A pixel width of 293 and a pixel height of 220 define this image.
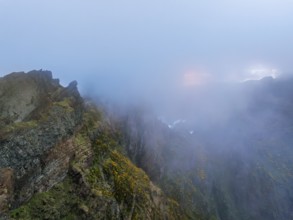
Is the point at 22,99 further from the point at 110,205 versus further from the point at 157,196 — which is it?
the point at 157,196

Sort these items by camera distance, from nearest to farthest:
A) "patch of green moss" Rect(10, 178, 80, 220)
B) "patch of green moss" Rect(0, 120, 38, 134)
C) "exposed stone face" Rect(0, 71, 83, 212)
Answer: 1. "patch of green moss" Rect(10, 178, 80, 220)
2. "exposed stone face" Rect(0, 71, 83, 212)
3. "patch of green moss" Rect(0, 120, 38, 134)

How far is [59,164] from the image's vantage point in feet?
329

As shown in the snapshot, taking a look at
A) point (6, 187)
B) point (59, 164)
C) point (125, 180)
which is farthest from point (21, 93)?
point (125, 180)

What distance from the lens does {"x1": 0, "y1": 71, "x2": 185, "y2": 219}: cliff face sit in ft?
282

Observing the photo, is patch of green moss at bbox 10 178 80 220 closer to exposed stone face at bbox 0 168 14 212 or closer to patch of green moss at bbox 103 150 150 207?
exposed stone face at bbox 0 168 14 212

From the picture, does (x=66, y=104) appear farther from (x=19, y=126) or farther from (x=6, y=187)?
(x=6, y=187)

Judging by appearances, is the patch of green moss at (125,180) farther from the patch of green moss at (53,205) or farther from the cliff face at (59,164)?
the patch of green moss at (53,205)

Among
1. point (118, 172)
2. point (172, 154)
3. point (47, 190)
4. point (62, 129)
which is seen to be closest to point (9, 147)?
point (47, 190)

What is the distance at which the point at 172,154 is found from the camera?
652 ft

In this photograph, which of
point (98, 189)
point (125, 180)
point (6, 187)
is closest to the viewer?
point (6, 187)

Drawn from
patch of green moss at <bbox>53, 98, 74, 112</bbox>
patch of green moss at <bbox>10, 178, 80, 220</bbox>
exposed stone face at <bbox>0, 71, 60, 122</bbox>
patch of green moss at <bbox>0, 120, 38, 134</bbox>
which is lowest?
patch of green moss at <bbox>10, 178, 80, 220</bbox>

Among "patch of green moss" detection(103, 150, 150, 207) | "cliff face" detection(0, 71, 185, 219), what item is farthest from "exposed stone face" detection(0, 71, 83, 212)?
"patch of green moss" detection(103, 150, 150, 207)

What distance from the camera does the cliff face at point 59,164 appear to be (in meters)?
85.9

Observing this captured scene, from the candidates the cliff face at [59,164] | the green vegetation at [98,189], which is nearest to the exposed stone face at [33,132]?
the cliff face at [59,164]
